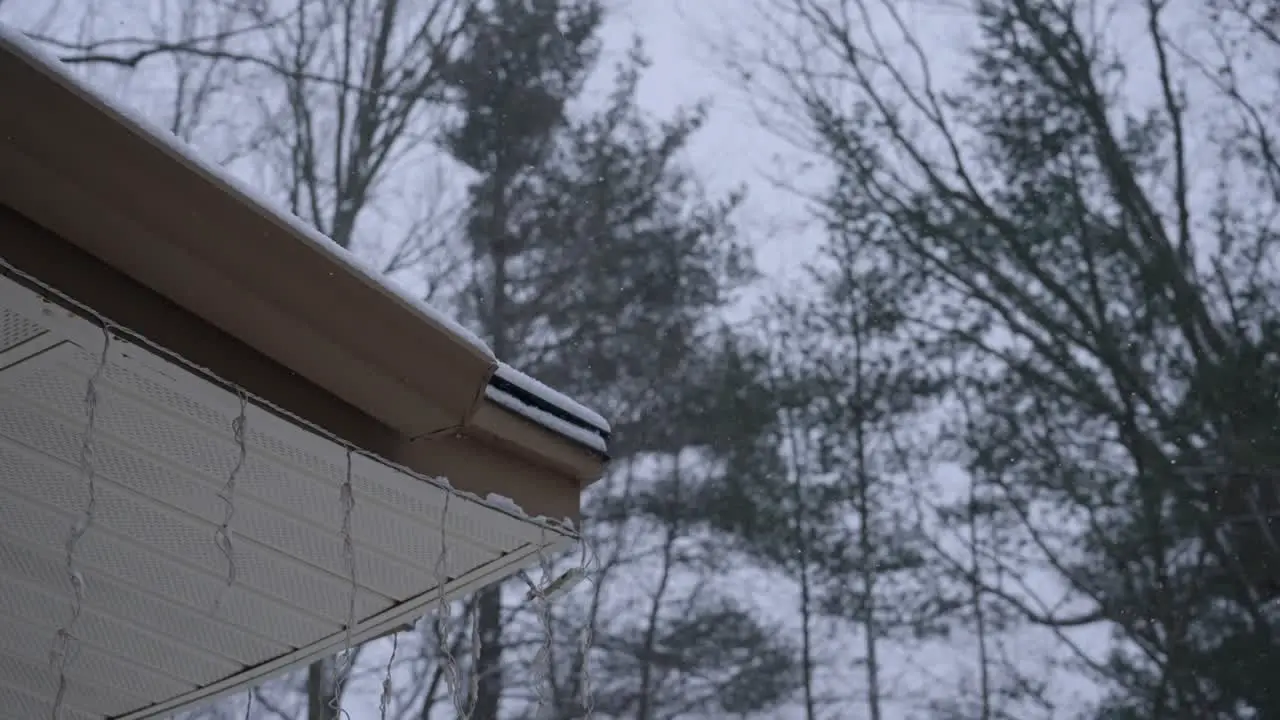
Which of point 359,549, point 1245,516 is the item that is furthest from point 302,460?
point 1245,516

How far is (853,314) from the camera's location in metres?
13.4

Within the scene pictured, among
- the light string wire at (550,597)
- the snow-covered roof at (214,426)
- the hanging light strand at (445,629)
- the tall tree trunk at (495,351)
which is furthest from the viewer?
the tall tree trunk at (495,351)

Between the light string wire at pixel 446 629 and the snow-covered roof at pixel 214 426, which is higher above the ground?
the snow-covered roof at pixel 214 426

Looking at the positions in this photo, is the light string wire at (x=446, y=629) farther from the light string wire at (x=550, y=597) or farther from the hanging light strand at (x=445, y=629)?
the light string wire at (x=550, y=597)

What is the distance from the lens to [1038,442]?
1038cm

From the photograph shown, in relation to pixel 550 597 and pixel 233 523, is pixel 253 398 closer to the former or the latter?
pixel 233 523

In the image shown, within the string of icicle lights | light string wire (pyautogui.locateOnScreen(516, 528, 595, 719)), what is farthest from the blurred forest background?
light string wire (pyautogui.locateOnScreen(516, 528, 595, 719))

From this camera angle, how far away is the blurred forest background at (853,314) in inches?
359

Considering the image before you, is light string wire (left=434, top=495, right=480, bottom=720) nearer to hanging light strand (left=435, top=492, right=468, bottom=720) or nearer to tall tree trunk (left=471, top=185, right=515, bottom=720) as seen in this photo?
hanging light strand (left=435, top=492, right=468, bottom=720)

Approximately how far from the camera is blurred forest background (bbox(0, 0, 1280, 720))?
911 cm

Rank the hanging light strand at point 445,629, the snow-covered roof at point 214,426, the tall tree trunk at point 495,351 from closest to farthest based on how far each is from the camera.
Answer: the snow-covered roof at point 214,426 < the hanging light strand at point 445,629 < the tall tree trunk at point 495,351

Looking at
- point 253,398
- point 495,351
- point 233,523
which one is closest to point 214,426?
point 253,398

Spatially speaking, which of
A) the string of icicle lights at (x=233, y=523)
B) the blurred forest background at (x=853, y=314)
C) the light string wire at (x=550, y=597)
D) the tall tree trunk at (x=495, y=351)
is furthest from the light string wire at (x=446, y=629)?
the tall tree trunk at (x=495, y=351)

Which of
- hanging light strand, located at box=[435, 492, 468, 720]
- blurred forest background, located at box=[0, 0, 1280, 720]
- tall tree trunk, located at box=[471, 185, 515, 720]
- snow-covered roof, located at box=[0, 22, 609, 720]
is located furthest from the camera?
tall tree trunk, located at box=[471, 185, 515, 720]
